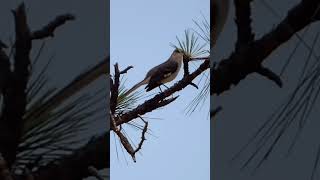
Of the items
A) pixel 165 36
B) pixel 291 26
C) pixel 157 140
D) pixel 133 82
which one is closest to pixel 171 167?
pixel 157 140

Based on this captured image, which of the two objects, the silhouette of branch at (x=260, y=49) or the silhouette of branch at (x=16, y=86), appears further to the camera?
the silhouette of branch at (x=260, y=49)

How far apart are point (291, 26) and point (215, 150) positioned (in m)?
0.48

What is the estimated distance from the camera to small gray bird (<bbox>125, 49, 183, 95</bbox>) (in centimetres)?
217

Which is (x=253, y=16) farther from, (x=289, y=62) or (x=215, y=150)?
(x=215, y=150)

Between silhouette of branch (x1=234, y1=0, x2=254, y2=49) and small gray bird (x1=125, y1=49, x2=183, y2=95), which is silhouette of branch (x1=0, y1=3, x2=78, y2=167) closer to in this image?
small gray bird (x1=125, y1=49, x2=183, y2=95)

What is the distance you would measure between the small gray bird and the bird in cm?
13

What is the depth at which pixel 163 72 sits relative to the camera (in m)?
2.17

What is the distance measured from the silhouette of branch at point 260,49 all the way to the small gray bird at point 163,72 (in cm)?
14

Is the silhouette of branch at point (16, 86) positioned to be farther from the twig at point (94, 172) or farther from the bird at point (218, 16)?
the bird at point (218, 16)

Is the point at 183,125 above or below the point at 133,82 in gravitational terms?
below

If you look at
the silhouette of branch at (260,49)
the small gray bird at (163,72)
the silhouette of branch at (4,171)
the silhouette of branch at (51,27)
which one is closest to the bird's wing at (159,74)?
the small gray bird at (163,72)

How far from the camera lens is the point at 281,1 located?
212 cm

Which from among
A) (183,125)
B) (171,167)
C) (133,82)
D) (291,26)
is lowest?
(171,167)

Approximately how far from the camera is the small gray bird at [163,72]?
7.11 ft
